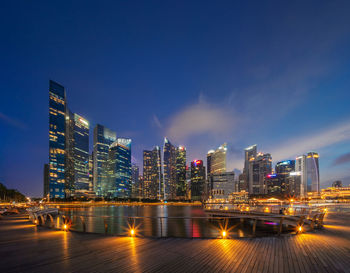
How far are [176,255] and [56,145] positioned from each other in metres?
180

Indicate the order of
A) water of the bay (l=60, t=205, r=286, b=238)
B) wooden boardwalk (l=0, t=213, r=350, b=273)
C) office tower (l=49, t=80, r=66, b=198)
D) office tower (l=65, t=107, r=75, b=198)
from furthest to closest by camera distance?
office tower (l=65, t=107, r=75, b=198)
office tower (l=49, t=80, r=66, b=198)
water of the bay (l=60, t=205, r=286, b=238)
wooden boardwalk (l=0, t=213, r=350, b=273)

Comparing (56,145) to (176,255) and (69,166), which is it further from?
(176,255)

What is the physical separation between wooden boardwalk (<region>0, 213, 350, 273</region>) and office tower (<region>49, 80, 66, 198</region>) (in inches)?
6803

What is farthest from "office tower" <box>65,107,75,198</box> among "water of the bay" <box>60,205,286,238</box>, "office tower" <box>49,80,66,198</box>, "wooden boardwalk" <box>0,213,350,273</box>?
"wooden boardwalk" <box>0,213,350,273</box>

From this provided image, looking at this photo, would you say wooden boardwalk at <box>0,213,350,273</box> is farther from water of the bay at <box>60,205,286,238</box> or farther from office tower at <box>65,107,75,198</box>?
office tower at <box>65,107,75,198</box>

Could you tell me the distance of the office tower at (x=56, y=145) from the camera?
15700cm

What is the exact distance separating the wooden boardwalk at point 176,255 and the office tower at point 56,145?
173 metres

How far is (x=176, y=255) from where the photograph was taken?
272 inches

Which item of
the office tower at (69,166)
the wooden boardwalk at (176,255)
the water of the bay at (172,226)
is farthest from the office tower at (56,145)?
the wooden boardwalk at (176,255)

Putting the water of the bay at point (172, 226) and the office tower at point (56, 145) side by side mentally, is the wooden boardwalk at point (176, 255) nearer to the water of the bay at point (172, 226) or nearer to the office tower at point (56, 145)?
the water of the bay at point (172, 226)

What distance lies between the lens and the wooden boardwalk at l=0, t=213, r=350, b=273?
228 inches

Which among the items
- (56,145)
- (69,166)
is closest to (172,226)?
(56,145)

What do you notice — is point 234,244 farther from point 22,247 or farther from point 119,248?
point 22,247

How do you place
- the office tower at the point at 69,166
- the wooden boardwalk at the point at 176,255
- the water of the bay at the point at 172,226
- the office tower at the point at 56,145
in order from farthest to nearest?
1. the office tower at the point at 69,166
2. the office tower at the point at 56,145
3. the water of the bay at the point at 172,226
4. the wooden boardwalk at the point at 176,255
